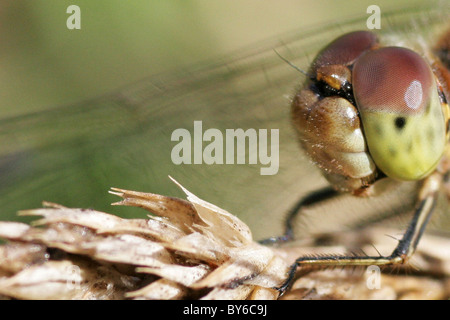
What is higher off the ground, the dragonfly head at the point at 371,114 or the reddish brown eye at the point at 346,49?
the reddish brown eye at the point at 346,49

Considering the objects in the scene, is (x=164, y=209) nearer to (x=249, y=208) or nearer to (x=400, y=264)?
(x=400, y=264)

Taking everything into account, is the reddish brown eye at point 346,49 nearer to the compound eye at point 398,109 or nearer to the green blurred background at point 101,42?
the compound eye at point 398,109

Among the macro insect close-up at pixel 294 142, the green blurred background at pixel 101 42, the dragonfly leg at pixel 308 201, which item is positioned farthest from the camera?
the green blurred background at pixel 101 42

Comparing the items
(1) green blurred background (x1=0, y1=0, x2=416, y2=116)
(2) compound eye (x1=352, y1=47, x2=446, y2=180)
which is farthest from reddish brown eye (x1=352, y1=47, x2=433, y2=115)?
(1) green blurred background (x1=0, y1=0, x2=416, y2=116)

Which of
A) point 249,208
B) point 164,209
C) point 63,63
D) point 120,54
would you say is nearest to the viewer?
point 164,209

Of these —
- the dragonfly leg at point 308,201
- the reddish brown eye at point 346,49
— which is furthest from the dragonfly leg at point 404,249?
the reddish brown eye at point 346,49

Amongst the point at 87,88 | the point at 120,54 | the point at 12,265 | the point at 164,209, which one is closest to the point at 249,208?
the point at 164,209

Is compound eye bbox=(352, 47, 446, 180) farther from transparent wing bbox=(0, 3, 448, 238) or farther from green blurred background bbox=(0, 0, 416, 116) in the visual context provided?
green blurred background bbox=(0, 0, 416, 116)

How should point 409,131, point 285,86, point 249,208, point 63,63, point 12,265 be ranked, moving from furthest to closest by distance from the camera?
point 63,63 → point 249,208 → point 285,86 → point 409,131 → point 12,265
